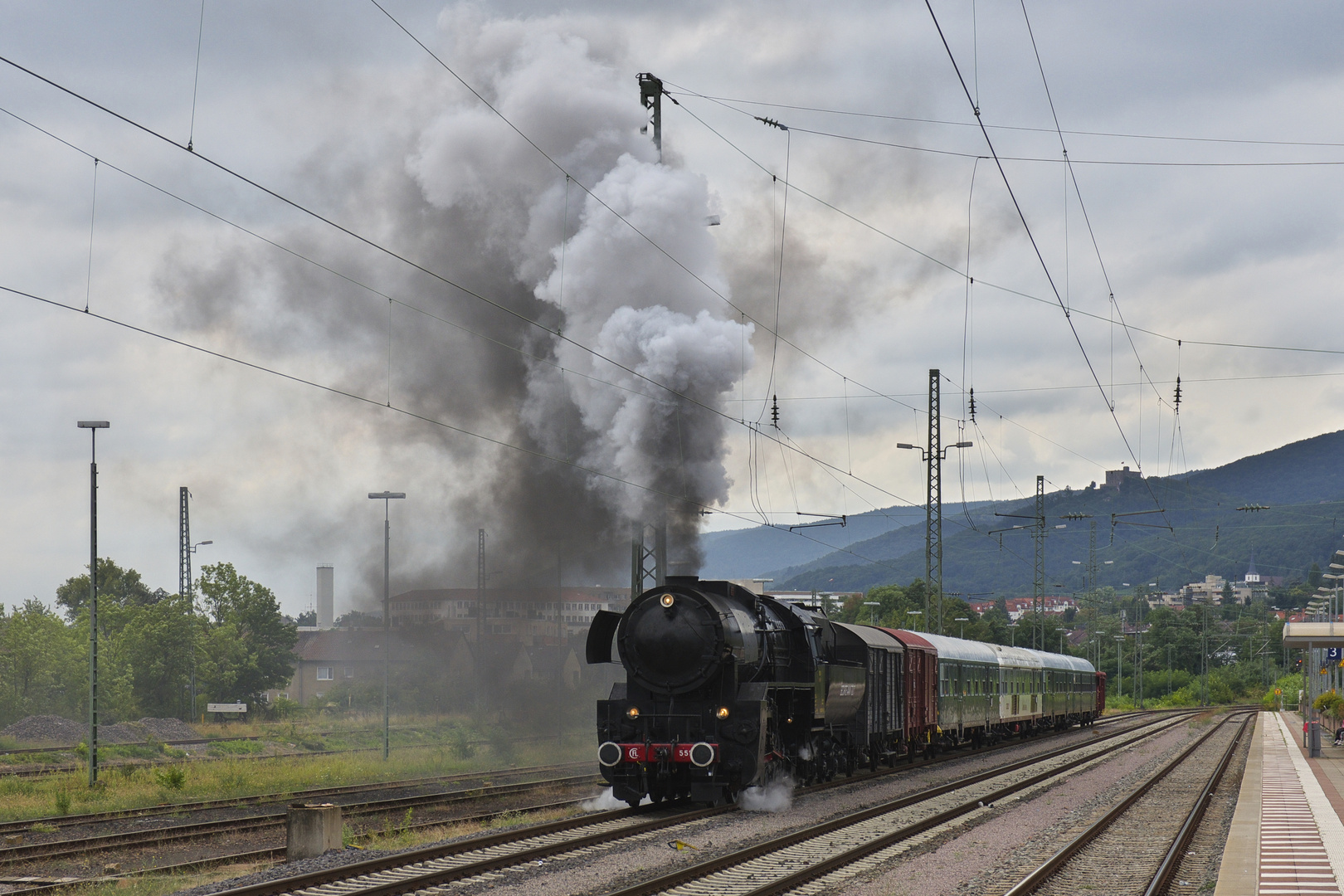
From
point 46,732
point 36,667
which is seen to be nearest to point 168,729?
point 46,732

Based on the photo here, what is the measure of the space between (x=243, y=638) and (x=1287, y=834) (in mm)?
61696

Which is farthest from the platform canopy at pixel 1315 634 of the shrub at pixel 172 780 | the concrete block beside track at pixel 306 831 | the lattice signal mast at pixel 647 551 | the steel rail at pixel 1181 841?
the concrete block beside track at pixel 306 831

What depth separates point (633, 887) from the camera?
1073 cm

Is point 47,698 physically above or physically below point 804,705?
below

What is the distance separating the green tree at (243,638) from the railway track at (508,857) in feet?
163

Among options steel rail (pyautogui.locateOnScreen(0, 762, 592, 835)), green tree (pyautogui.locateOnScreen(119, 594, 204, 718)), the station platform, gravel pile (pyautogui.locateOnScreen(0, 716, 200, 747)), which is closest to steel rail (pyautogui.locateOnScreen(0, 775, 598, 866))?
steel rail (pyautogui.locateOnScreen(0, 762, 592, 835))

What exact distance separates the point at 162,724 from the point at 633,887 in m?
41.2

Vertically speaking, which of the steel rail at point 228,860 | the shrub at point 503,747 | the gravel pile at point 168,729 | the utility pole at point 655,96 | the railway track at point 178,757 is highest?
the utility pole at point 655,96

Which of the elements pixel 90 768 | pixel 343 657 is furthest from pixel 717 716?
pixel 343 657

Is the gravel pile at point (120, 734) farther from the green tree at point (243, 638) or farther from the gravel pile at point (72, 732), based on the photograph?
the green tree at point (243, 638)

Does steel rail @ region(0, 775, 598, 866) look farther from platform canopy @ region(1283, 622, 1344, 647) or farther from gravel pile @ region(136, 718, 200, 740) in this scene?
platform canopy @ region(1283, 622, 1344, 647)

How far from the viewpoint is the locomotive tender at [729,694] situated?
16781mm

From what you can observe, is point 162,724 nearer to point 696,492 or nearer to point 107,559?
point 696,492

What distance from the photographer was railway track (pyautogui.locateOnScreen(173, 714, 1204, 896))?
36.2 feet
